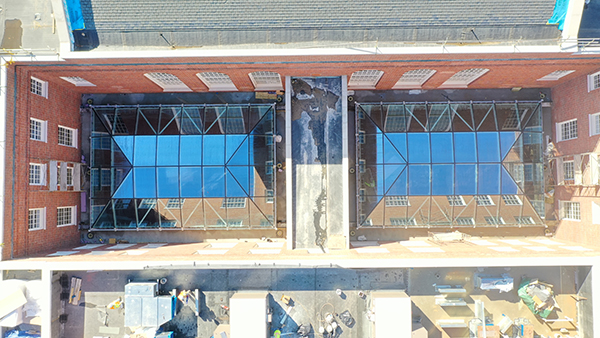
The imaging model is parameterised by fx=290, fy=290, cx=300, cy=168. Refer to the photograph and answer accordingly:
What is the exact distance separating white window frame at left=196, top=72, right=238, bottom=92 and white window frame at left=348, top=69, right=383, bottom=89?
933 centimetres

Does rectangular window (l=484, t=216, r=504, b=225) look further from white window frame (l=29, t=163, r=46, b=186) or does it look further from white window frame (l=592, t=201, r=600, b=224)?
white window frame (l=29, t=163, r=46, b=186)

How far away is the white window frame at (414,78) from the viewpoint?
21156mm

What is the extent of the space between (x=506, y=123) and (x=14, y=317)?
123ft

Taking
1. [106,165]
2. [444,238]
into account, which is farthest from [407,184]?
[106,165]

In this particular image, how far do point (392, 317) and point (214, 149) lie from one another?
17706mm

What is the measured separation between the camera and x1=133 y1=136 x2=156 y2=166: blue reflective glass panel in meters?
23.2

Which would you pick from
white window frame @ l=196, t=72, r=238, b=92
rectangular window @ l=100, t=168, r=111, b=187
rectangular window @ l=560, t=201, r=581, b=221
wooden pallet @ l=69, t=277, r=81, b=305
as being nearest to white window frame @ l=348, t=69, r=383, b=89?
white window frame @ l=196, t=72, r=238, b=92

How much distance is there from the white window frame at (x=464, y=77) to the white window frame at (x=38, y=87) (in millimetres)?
29686

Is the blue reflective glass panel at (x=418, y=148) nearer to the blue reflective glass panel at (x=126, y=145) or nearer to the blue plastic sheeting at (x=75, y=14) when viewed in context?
the blue reflective glass panel at (x=126, y=145)

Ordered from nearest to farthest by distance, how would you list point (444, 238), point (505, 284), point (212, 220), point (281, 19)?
point (281, 19) → point (505, 284) → point (444, 238) → point (212, 220)

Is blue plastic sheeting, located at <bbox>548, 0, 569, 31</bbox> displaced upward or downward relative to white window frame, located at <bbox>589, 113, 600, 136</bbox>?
upward

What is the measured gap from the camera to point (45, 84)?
20641 millimetres

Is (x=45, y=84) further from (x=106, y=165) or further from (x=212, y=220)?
(x=212, y=220)

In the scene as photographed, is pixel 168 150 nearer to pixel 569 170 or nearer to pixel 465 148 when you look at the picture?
pixel 465 148
